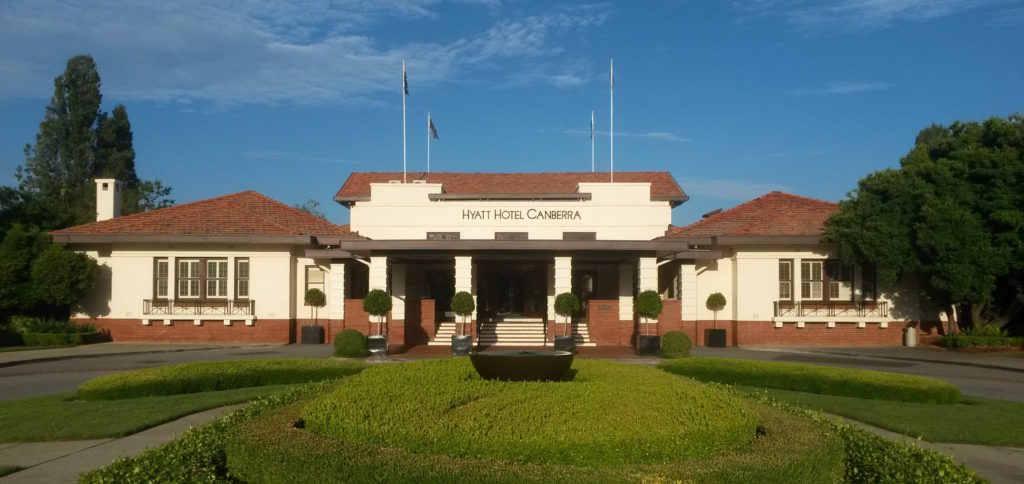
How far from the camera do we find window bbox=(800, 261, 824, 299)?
1173 inches

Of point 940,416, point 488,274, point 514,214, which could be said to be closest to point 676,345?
point 514,214

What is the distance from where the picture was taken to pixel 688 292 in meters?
28.5

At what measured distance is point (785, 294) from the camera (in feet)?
97.3

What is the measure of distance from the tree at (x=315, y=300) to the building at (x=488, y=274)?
316 mm

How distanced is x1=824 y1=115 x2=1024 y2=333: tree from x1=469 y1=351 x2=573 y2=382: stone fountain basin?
2030cm

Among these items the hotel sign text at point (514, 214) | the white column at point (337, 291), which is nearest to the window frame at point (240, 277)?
the white column at point (337, 291)

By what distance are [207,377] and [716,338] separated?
18.4 metres

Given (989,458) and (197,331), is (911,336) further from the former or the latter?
(197,331)

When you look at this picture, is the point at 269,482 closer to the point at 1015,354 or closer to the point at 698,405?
the point at 698,405

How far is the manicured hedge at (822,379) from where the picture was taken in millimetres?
14789

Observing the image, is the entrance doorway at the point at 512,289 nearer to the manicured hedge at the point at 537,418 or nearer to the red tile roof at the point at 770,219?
the red tile roof at the point at 770,219

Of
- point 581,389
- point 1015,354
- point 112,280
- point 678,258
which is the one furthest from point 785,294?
point 112,280

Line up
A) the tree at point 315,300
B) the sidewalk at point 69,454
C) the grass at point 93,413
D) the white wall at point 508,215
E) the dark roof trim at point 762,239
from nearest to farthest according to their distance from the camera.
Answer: the sidewalk at point 69,454, the grass at point 93,413, the dark roof trim at point 762,239, the tree at point 315,300, the white wall at point 508,215


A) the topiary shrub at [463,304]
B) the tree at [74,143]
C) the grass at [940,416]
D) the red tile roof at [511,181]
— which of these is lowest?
the grass at [940,416]
